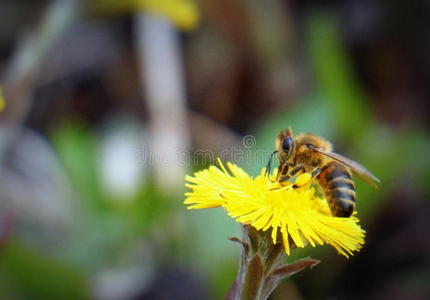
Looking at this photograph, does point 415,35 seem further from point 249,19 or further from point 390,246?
point 390,246

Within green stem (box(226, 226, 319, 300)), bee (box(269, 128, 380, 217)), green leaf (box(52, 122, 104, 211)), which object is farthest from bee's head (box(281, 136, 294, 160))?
green leaf (box(52, 122, 104, 211))

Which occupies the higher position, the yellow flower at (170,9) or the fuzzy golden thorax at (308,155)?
the yellow flower at (170,9)

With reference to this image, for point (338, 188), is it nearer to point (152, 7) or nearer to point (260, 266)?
point (260, 266)

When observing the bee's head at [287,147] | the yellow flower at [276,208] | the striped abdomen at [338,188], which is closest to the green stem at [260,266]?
the yellow flower at [276,208]

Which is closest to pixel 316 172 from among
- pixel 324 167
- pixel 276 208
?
pixel 324 167

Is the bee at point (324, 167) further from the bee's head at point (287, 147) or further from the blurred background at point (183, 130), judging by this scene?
the blurred background at point (183, 130)

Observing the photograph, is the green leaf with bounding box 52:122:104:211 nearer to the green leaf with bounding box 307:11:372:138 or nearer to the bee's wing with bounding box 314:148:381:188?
the green leaf with bounding box 307:11:372:138

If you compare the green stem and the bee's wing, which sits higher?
→ the bee's wing
